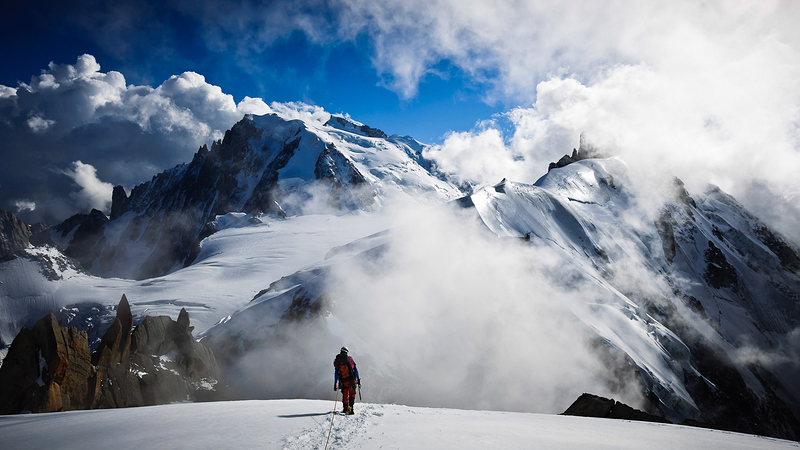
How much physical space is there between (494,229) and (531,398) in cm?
1956

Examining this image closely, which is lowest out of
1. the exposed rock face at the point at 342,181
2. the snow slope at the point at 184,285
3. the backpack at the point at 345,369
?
the backpack at the point at 345,369

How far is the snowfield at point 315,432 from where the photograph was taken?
7129 mm

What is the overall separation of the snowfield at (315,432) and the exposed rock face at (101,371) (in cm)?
1328

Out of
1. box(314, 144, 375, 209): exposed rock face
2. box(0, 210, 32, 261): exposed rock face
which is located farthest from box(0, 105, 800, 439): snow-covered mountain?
box(0, 210, 32, 261): exposed rock face

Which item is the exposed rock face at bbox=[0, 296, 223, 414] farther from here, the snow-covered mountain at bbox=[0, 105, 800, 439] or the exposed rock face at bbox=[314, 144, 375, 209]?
the exposed rock face at bbox=[314, 144, 375, 209]

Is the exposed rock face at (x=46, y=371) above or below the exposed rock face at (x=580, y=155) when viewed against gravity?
below

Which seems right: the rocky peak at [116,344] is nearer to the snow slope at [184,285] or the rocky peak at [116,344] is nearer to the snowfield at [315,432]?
the snow slope at [184,285]

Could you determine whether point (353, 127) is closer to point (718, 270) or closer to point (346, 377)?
point (718, 270)

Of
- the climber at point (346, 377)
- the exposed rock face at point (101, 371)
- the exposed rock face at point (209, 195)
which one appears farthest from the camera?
the exposed rock face at point (209, 195)

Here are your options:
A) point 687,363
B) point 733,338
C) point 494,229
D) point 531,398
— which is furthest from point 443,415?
point 733,338

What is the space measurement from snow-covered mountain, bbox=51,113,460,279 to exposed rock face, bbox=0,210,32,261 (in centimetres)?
2553

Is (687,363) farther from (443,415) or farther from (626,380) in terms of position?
(443,415)

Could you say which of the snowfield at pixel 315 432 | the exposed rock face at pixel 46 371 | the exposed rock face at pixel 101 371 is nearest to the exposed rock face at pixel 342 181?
the exposed rock face at pixel 101 371

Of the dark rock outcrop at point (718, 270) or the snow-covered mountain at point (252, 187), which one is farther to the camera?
the snow-covered mountain at point (252, 187)
